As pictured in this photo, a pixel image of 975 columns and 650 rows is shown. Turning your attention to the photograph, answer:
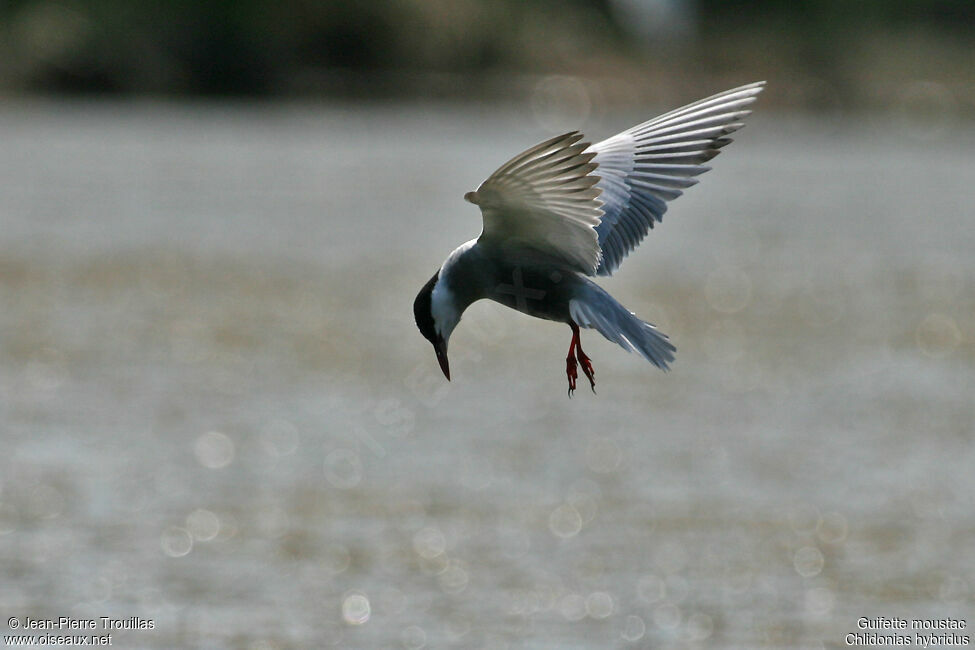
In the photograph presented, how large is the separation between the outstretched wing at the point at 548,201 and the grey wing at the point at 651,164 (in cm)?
50

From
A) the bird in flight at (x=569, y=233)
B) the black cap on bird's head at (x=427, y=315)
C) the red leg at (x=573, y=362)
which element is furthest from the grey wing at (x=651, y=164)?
the black cap on bird's head at (x=427, y=315)

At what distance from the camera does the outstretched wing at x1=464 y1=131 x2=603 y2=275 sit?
7.13 metres

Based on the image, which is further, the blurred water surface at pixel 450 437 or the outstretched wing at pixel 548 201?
the blurred water surface at pixel 450 437

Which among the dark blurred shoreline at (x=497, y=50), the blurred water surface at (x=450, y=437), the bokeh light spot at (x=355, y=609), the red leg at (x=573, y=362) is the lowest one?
the dark blurred shoreline at (x=497, y=50)

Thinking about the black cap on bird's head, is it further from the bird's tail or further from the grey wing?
the grey wing

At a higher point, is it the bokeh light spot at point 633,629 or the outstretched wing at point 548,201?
the outstretched wing at point 548,201

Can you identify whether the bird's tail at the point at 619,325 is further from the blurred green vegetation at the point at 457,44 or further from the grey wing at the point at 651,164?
the blurred green vegetation at the point at 457,44

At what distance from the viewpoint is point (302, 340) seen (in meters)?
24.0

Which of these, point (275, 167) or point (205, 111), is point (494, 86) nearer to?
point (205, 111)

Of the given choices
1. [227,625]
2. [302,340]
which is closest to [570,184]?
[227,625]

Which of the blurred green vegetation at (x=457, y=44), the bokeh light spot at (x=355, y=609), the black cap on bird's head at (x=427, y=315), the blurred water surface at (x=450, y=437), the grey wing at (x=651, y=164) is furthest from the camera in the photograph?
the blurred green vegetation at (x=457, y=44)

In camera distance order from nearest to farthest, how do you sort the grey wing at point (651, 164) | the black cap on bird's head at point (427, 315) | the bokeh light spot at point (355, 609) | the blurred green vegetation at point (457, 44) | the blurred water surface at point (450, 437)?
the black cap on bird's head at point (427, 315) → the grey wing at point (651, 164) → the bokeh light spot at point (355, 609) → the blurred water surface at point (450, 437) → the blurred green vegetation at point (457, 44)

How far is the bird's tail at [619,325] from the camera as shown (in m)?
7.17

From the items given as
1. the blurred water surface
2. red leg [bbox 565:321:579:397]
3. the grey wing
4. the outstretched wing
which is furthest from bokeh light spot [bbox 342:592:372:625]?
the outstretched wing
